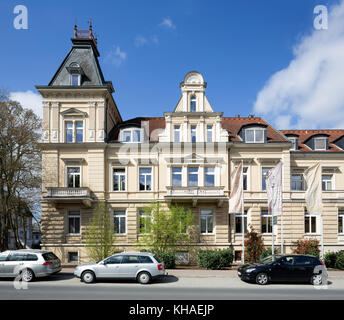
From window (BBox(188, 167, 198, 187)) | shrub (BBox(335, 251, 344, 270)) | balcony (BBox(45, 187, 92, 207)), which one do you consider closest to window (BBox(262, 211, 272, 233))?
shrub (BBox(335, 251, 344, 270))

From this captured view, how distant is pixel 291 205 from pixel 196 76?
44.9 ft

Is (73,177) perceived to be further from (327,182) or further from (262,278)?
(327,182)

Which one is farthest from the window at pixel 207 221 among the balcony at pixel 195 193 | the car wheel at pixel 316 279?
the car wheel at pixel 316 279

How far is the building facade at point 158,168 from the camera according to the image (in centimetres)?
2675

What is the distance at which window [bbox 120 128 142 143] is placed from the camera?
2830 cm

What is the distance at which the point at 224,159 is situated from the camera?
2736cm

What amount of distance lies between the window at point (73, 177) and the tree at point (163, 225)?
21.2ft

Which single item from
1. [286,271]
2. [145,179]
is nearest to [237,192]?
[286,271]

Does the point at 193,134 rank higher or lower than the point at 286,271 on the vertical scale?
higher

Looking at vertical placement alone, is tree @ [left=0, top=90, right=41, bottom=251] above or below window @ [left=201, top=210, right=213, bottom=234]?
above

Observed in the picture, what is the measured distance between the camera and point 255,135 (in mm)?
28172

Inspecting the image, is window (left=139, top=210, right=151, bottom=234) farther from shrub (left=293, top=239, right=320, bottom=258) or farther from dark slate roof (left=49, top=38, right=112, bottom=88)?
dark slate roof (left=49, top=38, right=112, bottom=88)

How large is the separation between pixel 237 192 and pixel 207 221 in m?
4.87

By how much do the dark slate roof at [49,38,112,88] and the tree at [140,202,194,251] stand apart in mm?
11725
